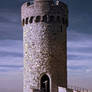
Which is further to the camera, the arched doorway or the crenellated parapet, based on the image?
the crenellated parapet

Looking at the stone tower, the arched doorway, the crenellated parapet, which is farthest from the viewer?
the crenellated parapet

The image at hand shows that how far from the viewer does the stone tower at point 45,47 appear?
68.1 feet

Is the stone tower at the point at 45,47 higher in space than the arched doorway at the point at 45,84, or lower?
higher

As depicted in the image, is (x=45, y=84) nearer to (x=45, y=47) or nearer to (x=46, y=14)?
(x=45, y=47)

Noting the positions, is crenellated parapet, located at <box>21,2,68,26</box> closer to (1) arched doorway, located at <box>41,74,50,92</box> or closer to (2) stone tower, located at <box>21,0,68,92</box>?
(2) stone tower, located at <box>21,0,68,92</box>

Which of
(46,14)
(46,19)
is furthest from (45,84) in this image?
(46,14)

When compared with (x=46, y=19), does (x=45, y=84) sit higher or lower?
lower

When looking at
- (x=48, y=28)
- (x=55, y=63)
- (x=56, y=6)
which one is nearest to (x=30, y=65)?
(x=55, y=63)

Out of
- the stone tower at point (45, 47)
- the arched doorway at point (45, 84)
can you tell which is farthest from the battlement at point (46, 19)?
the arched doorway at point (45, 84)

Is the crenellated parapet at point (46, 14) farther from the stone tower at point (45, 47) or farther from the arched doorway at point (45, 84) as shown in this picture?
the arched doorway at point (45, 84)

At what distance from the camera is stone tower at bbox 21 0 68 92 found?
20766 mm

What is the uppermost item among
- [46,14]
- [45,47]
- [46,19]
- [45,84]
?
[46,14]

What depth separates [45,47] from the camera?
20859mm

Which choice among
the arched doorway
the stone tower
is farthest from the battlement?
the arched doorway
